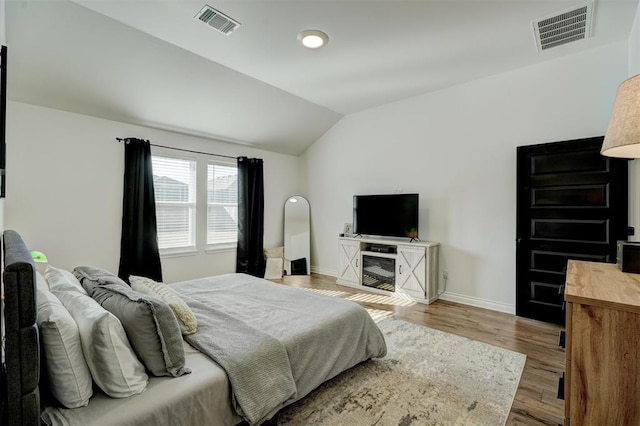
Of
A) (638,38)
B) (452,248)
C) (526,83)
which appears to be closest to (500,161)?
(526,83)

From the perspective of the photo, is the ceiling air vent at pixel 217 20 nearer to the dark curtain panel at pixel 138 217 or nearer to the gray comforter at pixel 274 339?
the dark curtain panel at pixel 138 217

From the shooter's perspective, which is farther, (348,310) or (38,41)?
(38,41)

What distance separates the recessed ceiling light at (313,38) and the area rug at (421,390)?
9.80 feet

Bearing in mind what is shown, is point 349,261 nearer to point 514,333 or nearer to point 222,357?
point 514,333

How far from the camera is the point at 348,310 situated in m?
2.33

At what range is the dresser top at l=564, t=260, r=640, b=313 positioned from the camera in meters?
1.08

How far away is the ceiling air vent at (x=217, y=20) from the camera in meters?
2.58

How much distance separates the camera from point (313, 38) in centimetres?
296

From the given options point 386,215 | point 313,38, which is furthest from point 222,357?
point 386,215

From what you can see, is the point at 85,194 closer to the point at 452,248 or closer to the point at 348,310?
the point at 348,310

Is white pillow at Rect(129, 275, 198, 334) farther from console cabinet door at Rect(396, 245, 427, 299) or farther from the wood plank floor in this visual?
console cabinet door at Rect(396, 245, 427, 299)

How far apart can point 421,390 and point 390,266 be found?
250 centimetres

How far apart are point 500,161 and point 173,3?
12.7ft

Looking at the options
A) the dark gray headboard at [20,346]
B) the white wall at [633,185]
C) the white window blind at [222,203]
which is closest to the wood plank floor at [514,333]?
the white wall at [633,185]
